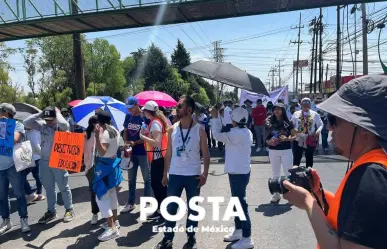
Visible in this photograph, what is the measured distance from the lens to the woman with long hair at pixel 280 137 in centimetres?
588

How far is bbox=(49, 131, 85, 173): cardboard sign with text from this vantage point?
512cm

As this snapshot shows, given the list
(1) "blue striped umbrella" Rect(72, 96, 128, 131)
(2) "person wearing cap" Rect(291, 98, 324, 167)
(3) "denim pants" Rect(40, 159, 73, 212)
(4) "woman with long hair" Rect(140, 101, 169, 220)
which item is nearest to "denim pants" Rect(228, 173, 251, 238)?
(4) "woman with long hair" Rect(140, 101, 169, 220)

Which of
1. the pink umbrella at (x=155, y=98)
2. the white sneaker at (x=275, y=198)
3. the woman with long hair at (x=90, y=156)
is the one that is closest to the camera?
the woman with long hair at (x=90, y=156)

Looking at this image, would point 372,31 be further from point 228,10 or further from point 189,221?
point 189,221

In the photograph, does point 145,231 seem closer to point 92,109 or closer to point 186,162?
point 186,162

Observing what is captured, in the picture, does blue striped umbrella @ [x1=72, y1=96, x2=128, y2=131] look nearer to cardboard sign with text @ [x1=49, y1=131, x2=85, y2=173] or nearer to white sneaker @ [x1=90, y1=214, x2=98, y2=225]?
cardboard sign with text @ [x1=49, y1=131, x2=85, y2=173]

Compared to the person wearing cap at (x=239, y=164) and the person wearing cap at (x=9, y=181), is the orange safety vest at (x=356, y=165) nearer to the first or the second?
the person wearing cap at (x=239, y=164)

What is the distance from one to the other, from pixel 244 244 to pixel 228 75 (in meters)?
2.72

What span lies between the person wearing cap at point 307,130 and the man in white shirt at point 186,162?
9.69ft

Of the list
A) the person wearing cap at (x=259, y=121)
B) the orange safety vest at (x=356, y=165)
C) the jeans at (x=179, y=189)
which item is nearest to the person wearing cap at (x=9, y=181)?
the jeans at (x=179, y=189)

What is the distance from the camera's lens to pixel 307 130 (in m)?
6.70

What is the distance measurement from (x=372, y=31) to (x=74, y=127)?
16.9 metres

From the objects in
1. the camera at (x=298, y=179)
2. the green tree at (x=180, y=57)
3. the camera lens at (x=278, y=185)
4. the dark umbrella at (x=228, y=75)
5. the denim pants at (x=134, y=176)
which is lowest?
the denim pants at (x=134, y=176)

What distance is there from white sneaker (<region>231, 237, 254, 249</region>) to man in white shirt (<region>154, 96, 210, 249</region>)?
52 centimetres
